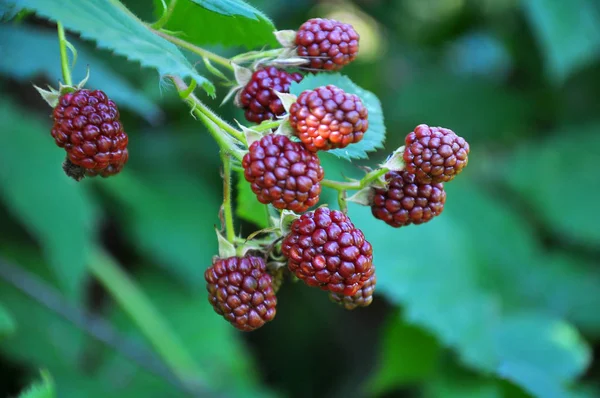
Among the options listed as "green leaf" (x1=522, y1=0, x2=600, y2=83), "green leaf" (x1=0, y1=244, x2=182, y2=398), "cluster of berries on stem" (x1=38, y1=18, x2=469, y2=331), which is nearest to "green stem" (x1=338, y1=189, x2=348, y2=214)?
"cluster of berries on stem" (x1=38, y1=18, x2=469, y2=331)

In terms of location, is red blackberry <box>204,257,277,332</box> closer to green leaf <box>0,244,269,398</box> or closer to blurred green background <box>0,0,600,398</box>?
blurred green background <box>0,0,600,398</box>

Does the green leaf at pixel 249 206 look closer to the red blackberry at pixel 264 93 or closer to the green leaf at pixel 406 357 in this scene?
the red blackberry at pixel 264 93

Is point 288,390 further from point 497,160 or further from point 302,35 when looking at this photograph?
point 302,35

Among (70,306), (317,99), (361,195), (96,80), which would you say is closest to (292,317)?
(70,306)

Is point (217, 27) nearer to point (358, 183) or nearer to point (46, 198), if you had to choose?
point (358, 183)

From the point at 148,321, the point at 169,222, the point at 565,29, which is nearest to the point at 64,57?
the point at 148,321

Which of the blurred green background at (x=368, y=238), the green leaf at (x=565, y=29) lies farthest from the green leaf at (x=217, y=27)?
the green leaf at (x=565, y=29)
